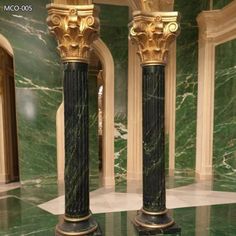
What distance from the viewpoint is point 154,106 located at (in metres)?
4.05

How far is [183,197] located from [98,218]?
2186mm

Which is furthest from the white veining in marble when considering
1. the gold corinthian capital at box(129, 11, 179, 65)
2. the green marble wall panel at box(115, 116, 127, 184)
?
the gold corinthian capital at box(129, 11, 179, 65)

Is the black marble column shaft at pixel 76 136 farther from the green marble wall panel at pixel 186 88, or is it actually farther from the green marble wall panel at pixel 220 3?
the green marble wall panel at pixel 220 3

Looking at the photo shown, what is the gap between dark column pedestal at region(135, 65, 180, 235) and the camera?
4039 mm

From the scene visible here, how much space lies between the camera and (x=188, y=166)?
8.23 meters

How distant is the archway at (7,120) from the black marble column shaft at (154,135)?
529 cm

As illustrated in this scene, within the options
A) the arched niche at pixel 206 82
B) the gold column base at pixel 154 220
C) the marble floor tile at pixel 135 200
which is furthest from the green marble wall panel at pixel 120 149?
the gold column base at pixel 154 220

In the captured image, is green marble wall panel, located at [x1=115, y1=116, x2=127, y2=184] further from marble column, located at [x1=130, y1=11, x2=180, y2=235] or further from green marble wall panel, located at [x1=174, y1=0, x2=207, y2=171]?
marble column, located at [x1=130, y1=11, x2=180, y2=235]

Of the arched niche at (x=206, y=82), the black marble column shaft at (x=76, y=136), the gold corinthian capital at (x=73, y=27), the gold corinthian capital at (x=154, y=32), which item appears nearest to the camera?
the gold corinthian capital at (x=73, y=27)

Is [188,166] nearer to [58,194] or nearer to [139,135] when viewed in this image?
[139,135]

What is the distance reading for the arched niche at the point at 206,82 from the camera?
299 inches

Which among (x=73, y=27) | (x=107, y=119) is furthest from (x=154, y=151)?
(x=107, y=119)

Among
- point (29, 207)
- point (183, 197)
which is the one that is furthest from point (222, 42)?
point (29, 207)

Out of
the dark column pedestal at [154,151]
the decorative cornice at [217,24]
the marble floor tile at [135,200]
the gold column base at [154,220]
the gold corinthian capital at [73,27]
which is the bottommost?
the marble floor tile at [135,200]
